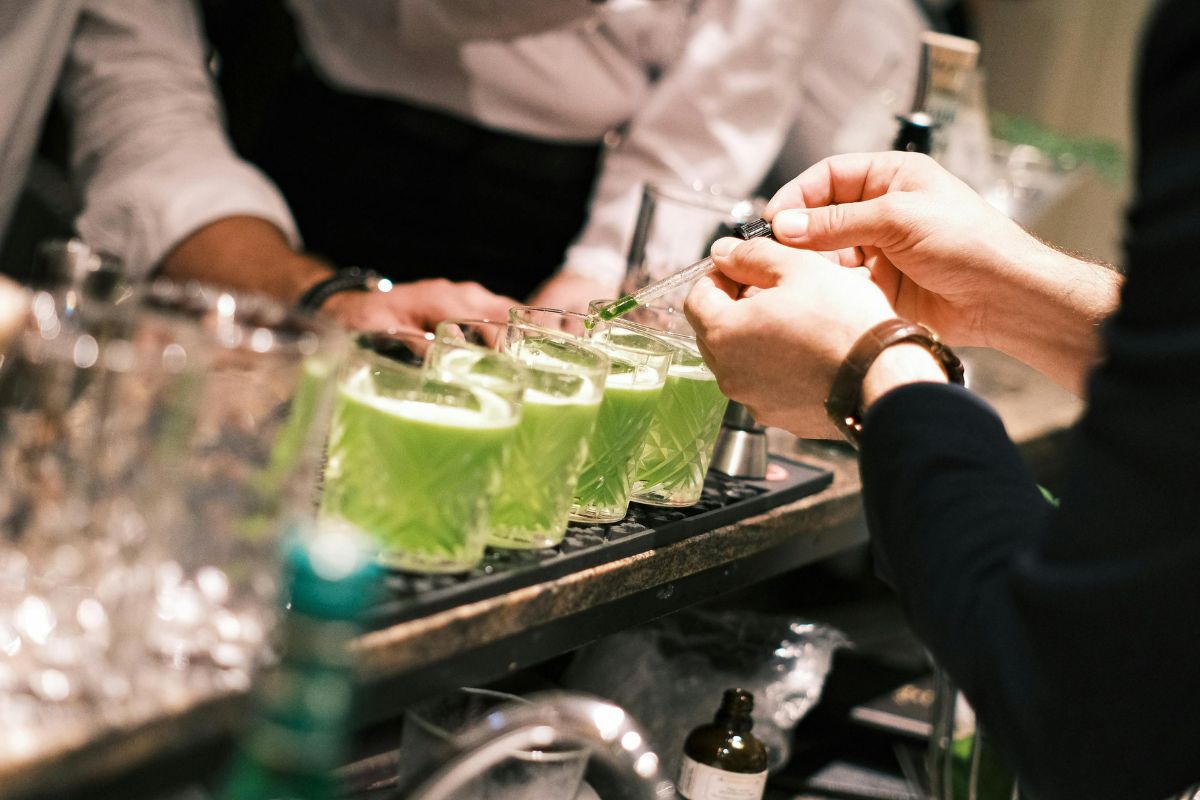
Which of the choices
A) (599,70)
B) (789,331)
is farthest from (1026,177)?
(789,331)

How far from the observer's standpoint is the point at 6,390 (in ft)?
2.51

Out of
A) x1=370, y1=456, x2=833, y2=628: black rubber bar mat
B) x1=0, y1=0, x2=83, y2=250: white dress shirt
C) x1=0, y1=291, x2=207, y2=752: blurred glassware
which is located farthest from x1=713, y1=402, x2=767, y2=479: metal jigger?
x1=0, y1=0, x2=83, y2=250: white dress shirt

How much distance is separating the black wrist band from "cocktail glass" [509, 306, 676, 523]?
22.6 inches

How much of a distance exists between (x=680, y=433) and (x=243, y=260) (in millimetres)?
946

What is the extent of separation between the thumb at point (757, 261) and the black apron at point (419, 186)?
3.84 ft

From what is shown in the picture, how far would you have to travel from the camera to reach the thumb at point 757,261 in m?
1.12

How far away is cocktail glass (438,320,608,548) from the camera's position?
1.01 m

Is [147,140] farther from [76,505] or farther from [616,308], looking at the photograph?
[76,505]

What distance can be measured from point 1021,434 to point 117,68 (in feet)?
5.41

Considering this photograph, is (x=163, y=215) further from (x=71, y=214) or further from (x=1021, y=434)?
(x=1021, y=434)

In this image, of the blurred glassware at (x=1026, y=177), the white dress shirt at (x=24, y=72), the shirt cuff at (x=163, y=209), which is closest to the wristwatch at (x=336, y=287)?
the shirt cuff at (x=163, y=209)

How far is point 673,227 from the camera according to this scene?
5.54ft

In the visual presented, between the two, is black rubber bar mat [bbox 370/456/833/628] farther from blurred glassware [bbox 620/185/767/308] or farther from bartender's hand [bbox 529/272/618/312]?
bartender's hand [bbox 529/272/618/312]

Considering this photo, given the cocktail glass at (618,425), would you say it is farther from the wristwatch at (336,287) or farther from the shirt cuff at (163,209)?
the shirt cuff at (163,209)
